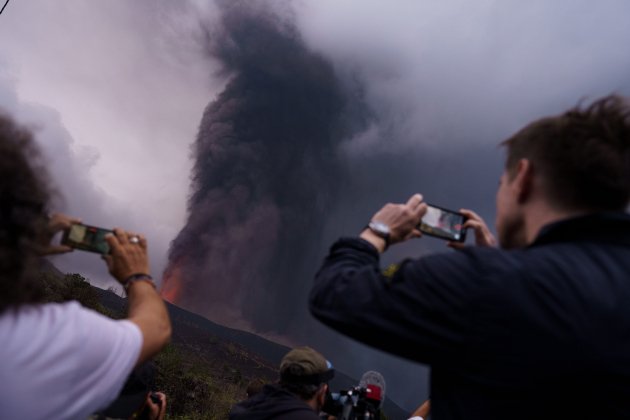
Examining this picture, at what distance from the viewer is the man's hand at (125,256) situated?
2.01 metres

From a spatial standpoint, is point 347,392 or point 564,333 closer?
point 564,333

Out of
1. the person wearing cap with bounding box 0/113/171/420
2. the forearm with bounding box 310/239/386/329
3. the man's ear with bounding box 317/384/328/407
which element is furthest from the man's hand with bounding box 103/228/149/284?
the man's ear with bounding box 317/384/328/407

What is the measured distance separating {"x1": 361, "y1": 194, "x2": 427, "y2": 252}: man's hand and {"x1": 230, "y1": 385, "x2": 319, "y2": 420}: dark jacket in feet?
7.11

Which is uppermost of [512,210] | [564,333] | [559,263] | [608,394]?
[512,210]

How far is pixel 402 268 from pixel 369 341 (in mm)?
264

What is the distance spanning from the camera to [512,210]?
64.2 inches

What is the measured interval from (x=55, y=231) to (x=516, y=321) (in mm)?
1766

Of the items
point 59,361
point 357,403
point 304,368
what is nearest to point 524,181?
point 59,361

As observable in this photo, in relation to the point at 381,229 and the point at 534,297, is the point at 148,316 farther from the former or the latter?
the point at 534,297

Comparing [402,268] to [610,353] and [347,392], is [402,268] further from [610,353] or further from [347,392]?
[347,392]

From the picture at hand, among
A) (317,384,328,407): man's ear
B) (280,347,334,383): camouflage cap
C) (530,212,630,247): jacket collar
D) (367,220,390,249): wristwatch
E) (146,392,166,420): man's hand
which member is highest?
(530,212,630,247): jacket collar

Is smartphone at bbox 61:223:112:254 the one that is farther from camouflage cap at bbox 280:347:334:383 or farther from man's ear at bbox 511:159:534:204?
camouflage cap at bbox 280:347:334:383

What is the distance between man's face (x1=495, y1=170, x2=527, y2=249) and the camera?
1603 millimetres

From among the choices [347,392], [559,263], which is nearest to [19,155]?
[559,263]
